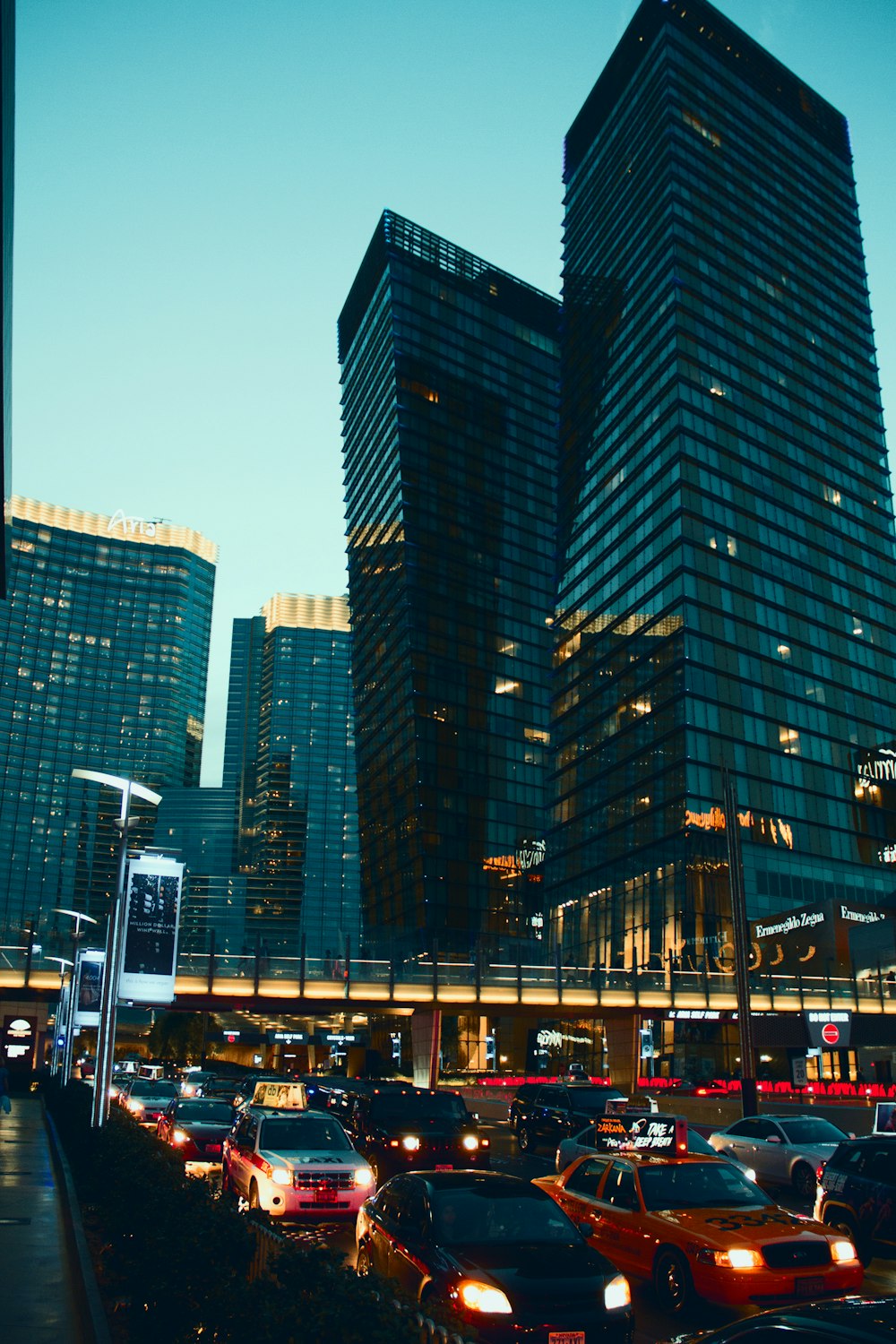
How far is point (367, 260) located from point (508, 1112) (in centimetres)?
14302

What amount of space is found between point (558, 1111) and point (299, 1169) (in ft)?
55.1

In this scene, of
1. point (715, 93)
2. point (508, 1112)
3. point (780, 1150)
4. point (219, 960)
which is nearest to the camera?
point (780, 1150)

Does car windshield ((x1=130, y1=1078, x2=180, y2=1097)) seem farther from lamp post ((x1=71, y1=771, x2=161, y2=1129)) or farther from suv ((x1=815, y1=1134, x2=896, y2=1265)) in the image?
suv ((x1=815, y1=1134, x2=896, y2=1265))

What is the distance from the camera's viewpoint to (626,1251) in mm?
12703

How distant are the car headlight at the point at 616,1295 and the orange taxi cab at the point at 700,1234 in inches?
93.4

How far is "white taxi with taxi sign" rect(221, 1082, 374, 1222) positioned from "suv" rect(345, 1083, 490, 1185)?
4.13 m

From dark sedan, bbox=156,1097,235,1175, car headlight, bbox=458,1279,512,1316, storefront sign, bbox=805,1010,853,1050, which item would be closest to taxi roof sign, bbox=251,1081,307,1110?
dark sedan, bbox=156,1097,235,1175


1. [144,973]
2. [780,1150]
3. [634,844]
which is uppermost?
[634,844]

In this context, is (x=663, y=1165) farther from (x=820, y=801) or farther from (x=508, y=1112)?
(x=820, y=801)

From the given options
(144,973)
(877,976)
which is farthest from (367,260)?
(144,973)

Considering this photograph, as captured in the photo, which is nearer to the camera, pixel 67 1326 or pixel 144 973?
pixel 67 1326

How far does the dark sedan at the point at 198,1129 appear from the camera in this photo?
2356 cm

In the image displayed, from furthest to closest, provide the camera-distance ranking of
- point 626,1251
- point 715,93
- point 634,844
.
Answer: point 715,93 → point 634,844 → point 626,1251

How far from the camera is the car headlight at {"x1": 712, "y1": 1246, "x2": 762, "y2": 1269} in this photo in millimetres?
11141
